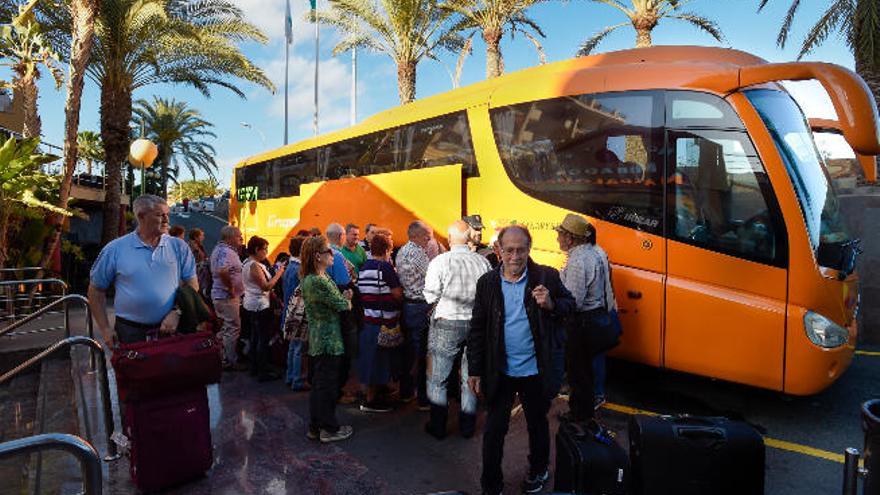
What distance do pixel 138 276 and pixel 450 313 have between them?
237 cm

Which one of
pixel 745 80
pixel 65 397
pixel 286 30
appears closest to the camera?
pixel 745 80

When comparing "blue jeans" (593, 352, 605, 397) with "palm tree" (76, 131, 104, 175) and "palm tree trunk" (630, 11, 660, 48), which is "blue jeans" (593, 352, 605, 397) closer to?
"palm tree trunk" (630, 11, 660, 48)

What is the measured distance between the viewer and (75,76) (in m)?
13.1

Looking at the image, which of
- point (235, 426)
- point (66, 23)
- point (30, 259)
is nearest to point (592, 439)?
point (235, 426)

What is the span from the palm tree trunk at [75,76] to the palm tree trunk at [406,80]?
873cm

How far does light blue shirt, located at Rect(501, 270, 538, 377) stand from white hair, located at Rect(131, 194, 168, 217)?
2.56 meters

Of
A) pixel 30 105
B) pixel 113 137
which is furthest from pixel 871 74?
pixel 30 105

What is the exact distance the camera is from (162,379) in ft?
12.0

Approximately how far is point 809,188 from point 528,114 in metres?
2.95

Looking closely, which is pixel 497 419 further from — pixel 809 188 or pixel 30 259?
pixel 30 259

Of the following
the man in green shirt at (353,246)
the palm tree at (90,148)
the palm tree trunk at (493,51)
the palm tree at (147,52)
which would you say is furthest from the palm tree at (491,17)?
the palm tree at (90,148)

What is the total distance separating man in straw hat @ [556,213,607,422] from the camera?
15.3ft

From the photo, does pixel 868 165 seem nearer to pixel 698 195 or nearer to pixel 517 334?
pixel 698 195

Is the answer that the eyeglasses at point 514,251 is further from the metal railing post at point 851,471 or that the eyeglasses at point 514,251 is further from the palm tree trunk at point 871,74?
the palm tree trunk at point 871,74
